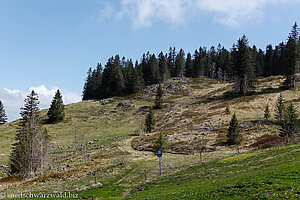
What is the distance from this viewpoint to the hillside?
2541cm

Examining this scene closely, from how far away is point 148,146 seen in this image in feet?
195

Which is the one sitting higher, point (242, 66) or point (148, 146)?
point (242, 66)

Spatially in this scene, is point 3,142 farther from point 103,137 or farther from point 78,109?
point 78,109

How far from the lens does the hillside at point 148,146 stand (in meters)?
25.4

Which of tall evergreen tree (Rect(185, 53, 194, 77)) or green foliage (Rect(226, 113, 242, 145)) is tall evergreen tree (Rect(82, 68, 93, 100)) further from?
green foliage (Rect(226, 113, 242, 145))

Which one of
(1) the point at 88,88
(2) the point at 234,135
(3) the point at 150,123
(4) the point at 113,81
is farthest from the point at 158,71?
(2) the point at 234,135

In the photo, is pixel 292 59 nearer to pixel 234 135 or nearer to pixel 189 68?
pixel 234 135

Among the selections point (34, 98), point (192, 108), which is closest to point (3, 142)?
point (34, 98)

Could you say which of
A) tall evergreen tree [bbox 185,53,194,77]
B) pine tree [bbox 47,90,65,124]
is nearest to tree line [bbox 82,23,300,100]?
tall evergreen tree [bbox 185,53,194,77]

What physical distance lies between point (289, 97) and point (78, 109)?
10832 centimetres

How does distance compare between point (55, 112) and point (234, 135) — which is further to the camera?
point (55, 112)

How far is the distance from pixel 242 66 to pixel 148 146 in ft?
200

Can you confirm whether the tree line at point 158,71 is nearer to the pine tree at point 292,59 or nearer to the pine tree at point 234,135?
the pine tree at point 292,59

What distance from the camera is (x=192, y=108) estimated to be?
9588 centimetres
